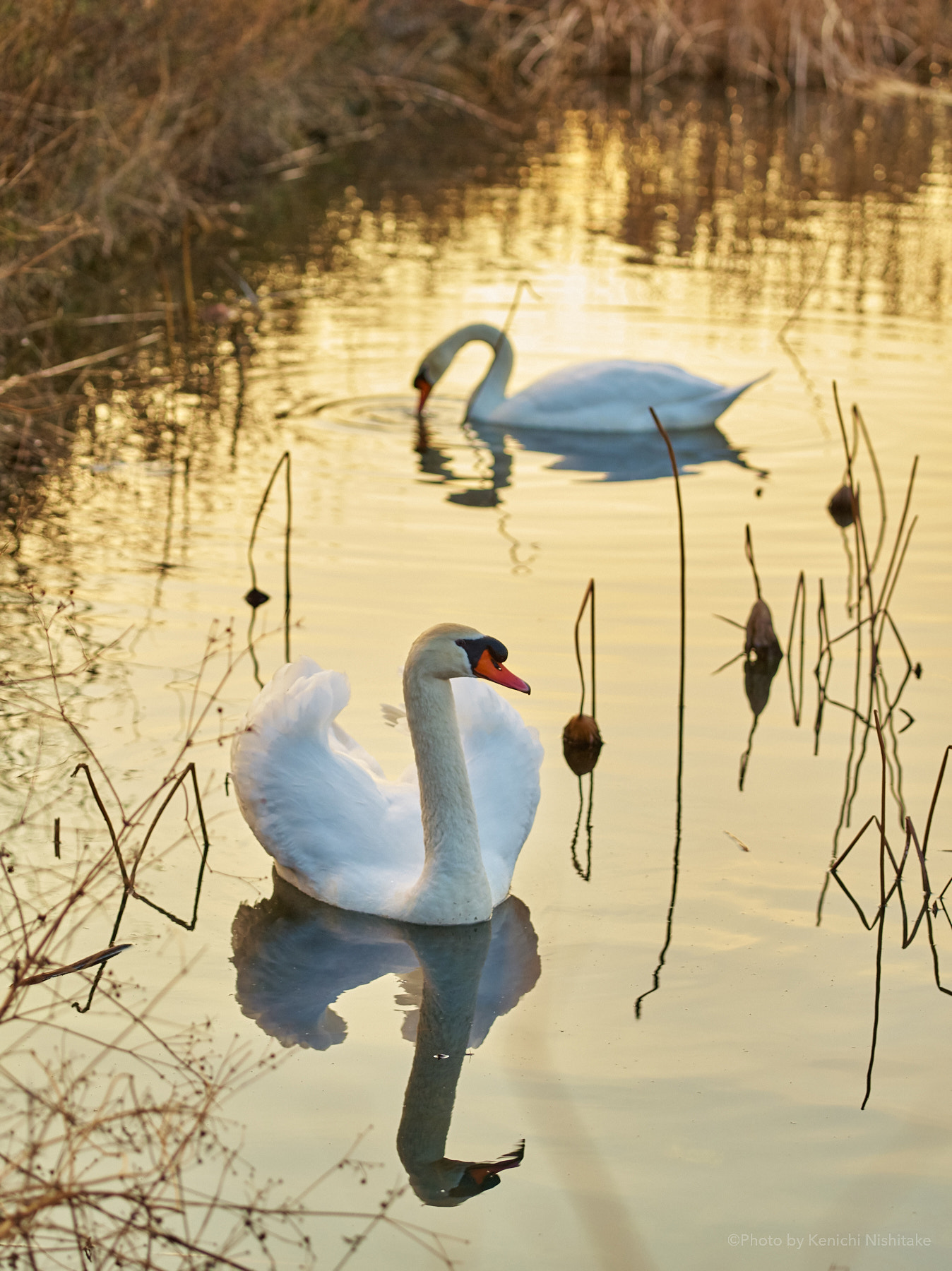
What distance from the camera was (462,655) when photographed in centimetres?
469

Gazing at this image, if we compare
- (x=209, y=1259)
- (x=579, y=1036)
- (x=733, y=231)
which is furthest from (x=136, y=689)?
(x=733, y=231)

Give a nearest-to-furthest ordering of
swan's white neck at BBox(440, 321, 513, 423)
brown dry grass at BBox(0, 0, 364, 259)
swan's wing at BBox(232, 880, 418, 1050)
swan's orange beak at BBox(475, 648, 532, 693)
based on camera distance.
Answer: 1. swan's wing at BBox(232, 880, 418, 1050)
2. swan's orange beak at BBox(475, 648, 532, 693)
3. swan's white neck at BBox(440, 321, 513, 423)
4. brown dry grass at BBox(0, 0, 364, 259)

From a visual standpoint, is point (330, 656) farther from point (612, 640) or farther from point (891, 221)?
Result: point (891, 221)

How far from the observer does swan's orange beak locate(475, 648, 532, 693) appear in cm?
462

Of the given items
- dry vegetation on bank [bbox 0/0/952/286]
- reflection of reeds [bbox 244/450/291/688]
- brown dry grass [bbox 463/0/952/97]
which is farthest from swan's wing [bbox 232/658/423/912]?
brown dry grass [bbox 463/0/952/97]

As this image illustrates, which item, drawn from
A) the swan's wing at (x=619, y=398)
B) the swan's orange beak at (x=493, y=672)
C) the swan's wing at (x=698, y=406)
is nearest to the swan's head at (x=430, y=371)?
the swan's wing at (x=619, y=398)

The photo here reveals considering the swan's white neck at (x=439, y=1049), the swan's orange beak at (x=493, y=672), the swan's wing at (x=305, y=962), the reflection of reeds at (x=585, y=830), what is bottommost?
the swan's white neck at (x=439, y=1049)

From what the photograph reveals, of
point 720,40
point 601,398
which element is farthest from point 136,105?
point 720,40

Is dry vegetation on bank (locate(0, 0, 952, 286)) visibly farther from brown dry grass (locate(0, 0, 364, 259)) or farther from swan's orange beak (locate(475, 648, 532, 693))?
swan's orange beak (locate(475, 648, 532, 693))

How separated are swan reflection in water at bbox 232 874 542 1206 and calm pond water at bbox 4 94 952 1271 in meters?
0.01

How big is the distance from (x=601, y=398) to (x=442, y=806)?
568cm

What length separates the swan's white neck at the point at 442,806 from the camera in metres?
4.77

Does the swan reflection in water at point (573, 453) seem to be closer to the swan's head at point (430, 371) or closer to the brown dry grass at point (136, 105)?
the swan's head at point (430, 371)

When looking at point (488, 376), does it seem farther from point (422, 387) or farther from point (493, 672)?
point (493, 672)
